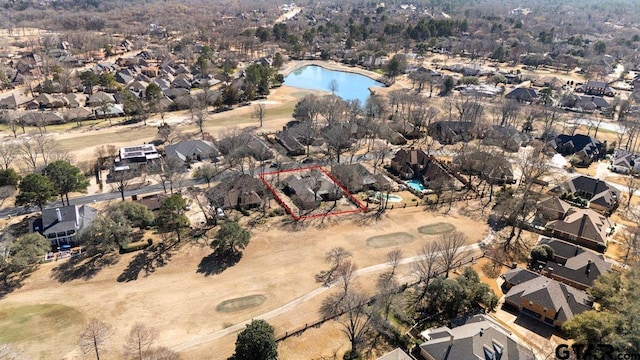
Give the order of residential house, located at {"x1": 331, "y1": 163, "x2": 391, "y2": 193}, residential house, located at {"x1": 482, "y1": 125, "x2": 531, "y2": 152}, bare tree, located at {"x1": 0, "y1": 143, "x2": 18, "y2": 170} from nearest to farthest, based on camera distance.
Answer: residential house, located at {"x1": 331, "y1": 163, "x2": 391, "y2": 193}, bare tree, located at {"x1": 0, "y1": 143, "x2": 18, "y2": 170}, residential house, located at {"x1": 482, "y1": 125, "x2": 531, "y2": 152}

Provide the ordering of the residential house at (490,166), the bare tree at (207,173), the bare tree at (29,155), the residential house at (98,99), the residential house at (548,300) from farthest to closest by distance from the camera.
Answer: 1. the residential house at (98,99)
2. the residential house at (490,166)
3. the bare tree at (29,155)
4. the bare tree at (207,173)
5. the residential house at (548,300)

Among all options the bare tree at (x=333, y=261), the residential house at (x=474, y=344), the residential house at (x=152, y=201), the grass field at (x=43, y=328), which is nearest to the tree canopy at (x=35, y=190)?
the residential house at (x=152, y=201)

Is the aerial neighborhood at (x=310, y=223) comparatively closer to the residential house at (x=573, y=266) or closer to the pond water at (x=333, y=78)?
the residential house at (x=573, y=266)

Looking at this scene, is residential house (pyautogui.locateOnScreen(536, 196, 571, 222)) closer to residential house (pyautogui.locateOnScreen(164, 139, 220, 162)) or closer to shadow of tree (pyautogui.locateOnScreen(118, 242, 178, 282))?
shadow of tree (pyautogui.locateOnScreen(118, 242, 178, 282))

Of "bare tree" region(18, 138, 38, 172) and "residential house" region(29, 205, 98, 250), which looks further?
"bare tree" region(18, 138, 38, 172)

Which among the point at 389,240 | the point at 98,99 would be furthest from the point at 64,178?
the point at 98,99

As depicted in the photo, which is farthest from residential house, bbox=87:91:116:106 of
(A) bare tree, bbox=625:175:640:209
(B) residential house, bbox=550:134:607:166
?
(A) bare tree, bbox=625:175:640:209

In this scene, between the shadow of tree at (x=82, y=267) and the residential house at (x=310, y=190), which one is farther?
the residential house at (x=310, y=190)
